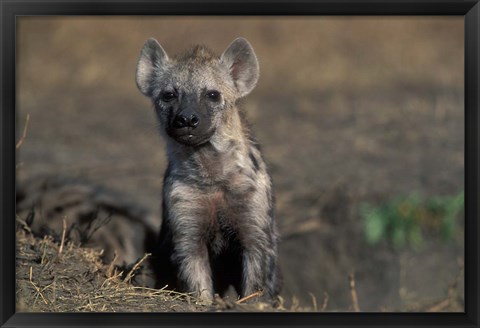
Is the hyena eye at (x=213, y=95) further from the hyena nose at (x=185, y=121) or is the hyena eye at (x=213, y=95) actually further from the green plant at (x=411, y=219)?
the green plant at (x=411, y=219)

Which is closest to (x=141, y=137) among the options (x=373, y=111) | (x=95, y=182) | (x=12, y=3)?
(x=95, y=182)

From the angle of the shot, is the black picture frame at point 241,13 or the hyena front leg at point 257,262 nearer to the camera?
the black picture frame at point 241,13

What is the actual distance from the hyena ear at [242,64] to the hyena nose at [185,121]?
0.72 meters

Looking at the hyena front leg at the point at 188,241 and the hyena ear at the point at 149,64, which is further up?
the hyena ear at the point at 149,64

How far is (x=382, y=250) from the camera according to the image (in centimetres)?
996

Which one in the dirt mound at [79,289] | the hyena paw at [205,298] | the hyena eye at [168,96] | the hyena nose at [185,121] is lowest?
the hyena paw at [205,298]

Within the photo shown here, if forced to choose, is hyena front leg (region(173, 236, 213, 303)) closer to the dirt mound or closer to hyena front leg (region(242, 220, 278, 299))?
the dirt mound

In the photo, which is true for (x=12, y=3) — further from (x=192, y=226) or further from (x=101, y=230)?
(x=101, y=230)

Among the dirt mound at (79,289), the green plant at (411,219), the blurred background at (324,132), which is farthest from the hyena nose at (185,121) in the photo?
the green plant at (411,219)

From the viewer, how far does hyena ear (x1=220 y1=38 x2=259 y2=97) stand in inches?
247

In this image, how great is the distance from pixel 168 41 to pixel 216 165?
9308 mm

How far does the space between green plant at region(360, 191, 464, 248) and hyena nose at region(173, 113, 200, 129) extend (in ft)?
14.6

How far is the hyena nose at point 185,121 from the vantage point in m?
5.62

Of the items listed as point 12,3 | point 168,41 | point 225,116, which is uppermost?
point 168,41
